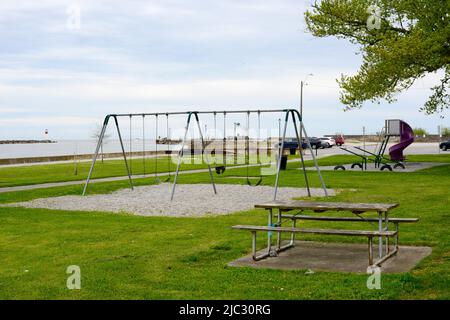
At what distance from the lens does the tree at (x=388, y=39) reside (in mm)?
29297

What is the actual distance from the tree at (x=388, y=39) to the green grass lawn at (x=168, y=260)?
13.9 meters

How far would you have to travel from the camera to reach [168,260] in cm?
936

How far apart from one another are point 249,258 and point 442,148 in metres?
60.5

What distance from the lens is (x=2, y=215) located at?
15.6 metres

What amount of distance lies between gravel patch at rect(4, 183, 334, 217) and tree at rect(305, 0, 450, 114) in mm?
11039

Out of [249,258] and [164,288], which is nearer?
[164,288]

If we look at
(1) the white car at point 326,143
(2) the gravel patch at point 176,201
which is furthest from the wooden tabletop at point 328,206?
(1) the white car at point 326,143

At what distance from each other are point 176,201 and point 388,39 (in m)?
16.2

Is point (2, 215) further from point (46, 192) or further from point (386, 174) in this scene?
point (386, 174)
